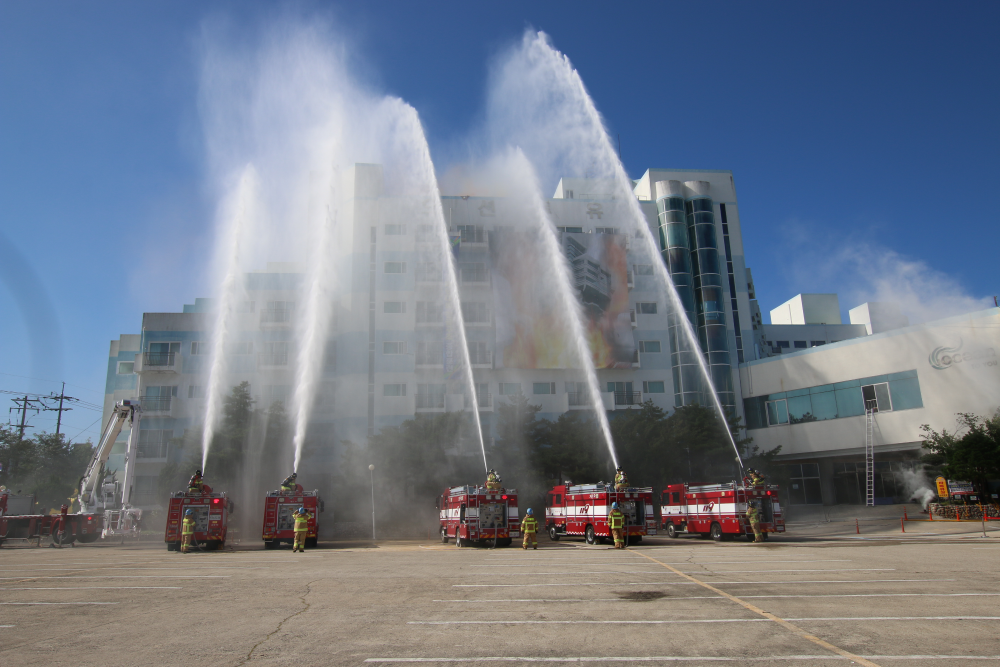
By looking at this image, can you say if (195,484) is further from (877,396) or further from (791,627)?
(877,396)

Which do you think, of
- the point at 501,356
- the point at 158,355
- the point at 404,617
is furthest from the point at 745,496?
the point at 158,355

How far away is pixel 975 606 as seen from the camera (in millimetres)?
10367

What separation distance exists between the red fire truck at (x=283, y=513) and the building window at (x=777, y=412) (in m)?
43.1

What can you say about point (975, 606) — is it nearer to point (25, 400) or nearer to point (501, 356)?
point (501, 356)

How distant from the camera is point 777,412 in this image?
56.1 meters

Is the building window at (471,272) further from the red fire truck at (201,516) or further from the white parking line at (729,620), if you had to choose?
the white parking line at (729,620)

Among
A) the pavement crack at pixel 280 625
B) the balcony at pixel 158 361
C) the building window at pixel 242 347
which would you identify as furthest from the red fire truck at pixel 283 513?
the balcony at pixel 158 361

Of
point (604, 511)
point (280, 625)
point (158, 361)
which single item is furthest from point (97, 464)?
point (280, 625)

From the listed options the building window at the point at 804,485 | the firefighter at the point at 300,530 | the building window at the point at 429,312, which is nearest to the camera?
the firefighter at the point at 300,530

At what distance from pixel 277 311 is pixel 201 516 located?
30332 mm

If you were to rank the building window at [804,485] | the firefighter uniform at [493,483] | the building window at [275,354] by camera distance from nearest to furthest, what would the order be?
the firefighter uniform at [493,483] → the building window at [275,354] → the building window at [804,485]

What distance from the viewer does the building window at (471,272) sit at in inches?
2311

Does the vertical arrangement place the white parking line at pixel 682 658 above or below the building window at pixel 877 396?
below

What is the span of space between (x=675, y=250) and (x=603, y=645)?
57.5 meters
